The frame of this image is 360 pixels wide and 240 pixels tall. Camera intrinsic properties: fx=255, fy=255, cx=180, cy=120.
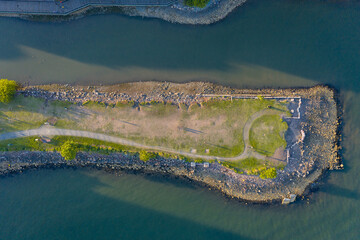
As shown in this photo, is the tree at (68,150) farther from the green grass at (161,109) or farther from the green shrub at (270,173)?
the green shrub at (270,173)

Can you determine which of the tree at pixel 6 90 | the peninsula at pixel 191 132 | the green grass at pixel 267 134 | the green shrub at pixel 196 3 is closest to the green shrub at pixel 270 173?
the peninsula at pixel 191 132

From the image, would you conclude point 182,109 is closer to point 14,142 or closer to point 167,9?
point 167,9

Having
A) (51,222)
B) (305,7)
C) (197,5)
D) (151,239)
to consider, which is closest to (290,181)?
(151,239)

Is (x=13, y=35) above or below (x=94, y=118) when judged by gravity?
above

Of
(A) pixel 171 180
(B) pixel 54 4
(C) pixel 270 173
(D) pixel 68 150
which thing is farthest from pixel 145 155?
(B) pixel 54 4

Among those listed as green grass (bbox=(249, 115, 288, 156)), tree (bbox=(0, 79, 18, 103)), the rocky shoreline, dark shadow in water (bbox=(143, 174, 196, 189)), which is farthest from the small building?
green grass (bbox=(249, 115, 288, 156))

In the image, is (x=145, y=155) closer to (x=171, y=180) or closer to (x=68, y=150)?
(x=171, y=180)
